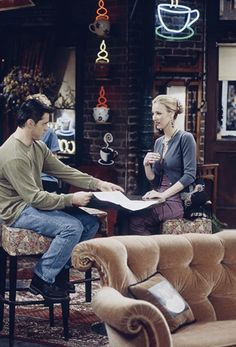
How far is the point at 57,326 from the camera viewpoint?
20.3 ft

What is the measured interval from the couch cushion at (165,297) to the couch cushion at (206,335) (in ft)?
0.20

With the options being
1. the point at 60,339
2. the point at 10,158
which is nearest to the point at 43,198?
the point at 10,158

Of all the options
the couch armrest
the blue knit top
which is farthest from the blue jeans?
the couch armrest

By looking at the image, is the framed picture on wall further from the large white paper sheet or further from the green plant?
the large white paper sheet

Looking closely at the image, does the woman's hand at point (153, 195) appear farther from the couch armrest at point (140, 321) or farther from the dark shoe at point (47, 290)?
the couch armrest at point (140, 321)

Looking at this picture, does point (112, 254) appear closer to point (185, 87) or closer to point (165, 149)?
point (165, 149)

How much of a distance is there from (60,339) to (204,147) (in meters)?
4.84

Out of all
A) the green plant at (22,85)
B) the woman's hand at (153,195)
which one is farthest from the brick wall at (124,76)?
the woman's hand at (153,195)

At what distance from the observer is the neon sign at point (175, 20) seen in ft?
31.0

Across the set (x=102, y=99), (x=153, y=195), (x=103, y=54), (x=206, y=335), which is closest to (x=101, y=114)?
(x=102, y=99)

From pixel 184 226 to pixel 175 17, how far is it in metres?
3.65

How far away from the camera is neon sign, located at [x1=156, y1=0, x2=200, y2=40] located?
9.45 metres

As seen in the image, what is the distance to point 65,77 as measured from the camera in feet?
32.2

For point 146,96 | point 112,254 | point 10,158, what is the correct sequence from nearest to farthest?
point 112,254, point 10,158, point 146,96
